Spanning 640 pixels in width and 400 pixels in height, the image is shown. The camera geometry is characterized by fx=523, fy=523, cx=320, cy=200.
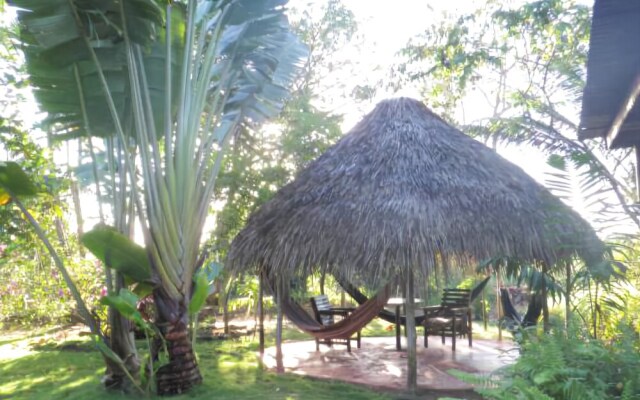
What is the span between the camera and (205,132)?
4832mm

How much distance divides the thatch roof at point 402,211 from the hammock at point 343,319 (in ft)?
2.45

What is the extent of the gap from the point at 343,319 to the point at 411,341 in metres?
1.21

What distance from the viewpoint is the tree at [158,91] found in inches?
160

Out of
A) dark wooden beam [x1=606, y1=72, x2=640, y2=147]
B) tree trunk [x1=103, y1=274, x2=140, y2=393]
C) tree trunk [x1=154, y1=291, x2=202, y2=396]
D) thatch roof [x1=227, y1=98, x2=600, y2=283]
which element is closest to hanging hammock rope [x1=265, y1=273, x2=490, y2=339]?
thatch roof [x1=227, y1=98, x2=600, y2=283]

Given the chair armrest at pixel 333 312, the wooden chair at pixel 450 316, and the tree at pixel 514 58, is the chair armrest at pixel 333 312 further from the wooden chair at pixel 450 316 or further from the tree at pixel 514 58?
the tree at pixel 514 58

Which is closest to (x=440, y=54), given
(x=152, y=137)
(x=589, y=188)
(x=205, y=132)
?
(x=205, y=132)

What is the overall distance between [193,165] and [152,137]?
0.44 m

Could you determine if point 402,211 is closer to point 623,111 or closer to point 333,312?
point 623,111

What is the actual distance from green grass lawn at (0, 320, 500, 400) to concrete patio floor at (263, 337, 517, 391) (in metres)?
0.30

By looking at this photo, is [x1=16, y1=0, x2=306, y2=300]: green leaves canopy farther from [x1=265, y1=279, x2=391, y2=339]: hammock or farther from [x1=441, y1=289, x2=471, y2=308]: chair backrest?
[x1=441, y1=289, x2=471, y2=308]: chair backrest

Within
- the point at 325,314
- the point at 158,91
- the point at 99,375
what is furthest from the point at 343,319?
the point at 158,91

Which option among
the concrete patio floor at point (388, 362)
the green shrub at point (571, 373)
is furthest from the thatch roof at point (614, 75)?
the concrete patio floor at point (388, 362)

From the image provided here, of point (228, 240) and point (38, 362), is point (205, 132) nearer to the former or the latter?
point (228, 240)

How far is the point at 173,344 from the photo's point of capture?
435cm
